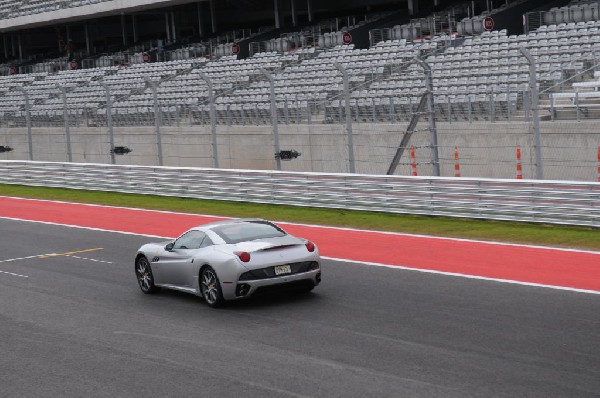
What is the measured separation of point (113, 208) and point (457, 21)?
16426 mm

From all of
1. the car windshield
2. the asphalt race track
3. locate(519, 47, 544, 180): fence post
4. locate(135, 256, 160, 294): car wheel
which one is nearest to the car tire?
the asphalt race track

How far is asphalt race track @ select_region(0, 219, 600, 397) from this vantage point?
9.86 metres

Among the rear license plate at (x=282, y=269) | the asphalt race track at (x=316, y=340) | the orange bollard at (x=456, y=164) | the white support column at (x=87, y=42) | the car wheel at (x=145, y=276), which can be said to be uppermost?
the white support column at (x=87, y=42)

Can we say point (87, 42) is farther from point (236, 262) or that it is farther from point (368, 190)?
point (236, 262)

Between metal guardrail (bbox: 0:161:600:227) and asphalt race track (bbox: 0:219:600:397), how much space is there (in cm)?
442

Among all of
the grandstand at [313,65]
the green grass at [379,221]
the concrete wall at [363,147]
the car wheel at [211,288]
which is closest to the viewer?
the car wheel at [211,288]

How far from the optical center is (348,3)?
48438 mm

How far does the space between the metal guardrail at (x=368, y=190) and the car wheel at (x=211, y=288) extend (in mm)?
7679

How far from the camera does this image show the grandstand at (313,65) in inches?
993

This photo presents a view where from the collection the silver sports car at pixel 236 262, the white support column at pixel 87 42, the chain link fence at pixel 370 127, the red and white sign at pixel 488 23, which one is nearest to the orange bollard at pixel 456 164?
the chain link fence at pixel 370 127

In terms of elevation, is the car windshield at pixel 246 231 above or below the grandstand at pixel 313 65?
below

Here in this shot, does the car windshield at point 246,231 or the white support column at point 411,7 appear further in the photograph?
the white support column at point 411,7

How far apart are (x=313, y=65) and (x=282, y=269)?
75.5ft

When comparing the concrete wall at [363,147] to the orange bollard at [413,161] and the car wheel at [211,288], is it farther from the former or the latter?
the car wheel at [211,288]
